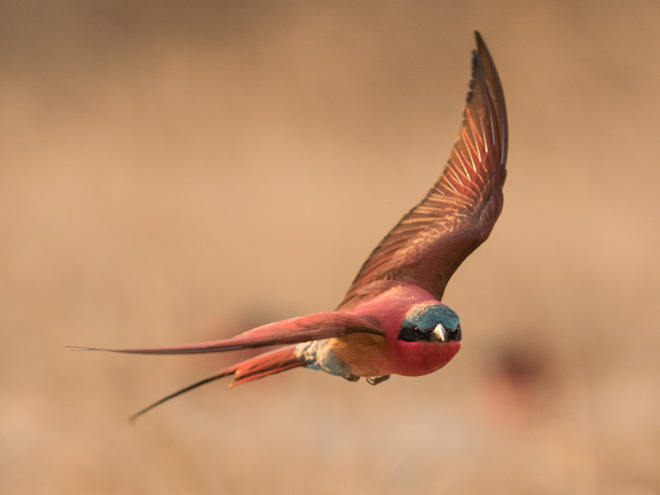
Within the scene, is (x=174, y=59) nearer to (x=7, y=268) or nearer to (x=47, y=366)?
(x=7, y=268)

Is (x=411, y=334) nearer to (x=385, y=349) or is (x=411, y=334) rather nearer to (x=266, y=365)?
(x=385, y=349)

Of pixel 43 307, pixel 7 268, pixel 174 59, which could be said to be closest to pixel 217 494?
pixel 43 307

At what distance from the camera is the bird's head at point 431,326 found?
0.70m

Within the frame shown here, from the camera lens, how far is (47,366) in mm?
2734

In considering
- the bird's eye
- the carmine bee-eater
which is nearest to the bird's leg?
the carmine bee-eater

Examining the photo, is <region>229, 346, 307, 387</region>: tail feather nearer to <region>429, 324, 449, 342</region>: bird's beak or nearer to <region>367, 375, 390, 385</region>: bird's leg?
<region>367, 375, 390, 385</region>: bird's leg

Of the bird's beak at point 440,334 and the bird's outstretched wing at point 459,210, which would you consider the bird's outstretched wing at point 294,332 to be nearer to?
the bird's beak at point 440,334

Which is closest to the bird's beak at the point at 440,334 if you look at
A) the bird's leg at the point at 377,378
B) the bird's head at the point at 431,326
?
the bird's head at the point at 431,326

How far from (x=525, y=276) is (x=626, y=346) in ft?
1.44

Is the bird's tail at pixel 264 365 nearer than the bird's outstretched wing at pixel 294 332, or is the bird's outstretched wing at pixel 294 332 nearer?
the bird's outstretched wing at pixel 294 332

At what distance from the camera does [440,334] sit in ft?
2.29

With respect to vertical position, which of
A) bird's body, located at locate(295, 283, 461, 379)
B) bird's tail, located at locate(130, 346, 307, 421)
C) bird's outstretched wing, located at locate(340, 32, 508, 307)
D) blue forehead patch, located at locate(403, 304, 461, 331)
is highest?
bird's outstretched wing, located at locate(340, 32, 508, 307)

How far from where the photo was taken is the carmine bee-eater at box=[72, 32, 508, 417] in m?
0.70

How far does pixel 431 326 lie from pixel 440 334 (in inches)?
0.4
